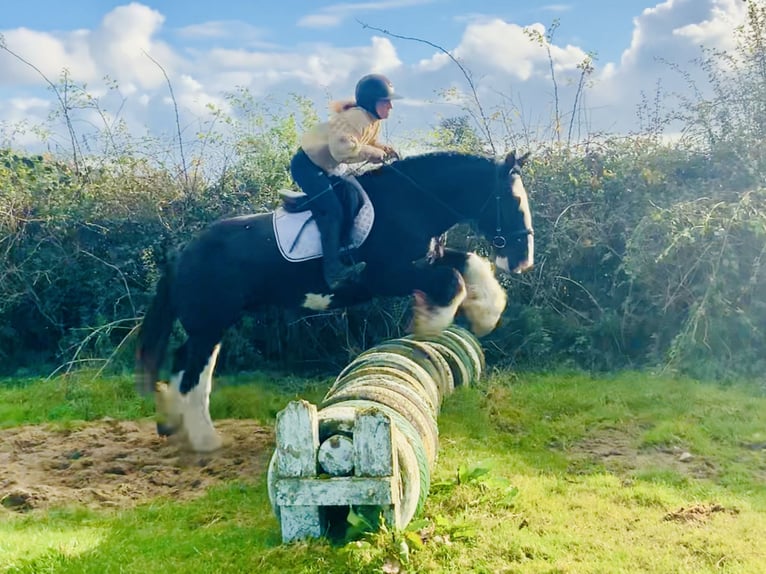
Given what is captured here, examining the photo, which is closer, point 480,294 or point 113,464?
point 113,464

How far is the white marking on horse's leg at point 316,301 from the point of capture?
614 centimetres

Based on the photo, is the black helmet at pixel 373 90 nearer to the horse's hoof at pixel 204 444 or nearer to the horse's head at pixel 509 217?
the horse's head at pixel 509 217

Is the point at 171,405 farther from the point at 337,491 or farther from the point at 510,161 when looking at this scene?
the point at 510,161

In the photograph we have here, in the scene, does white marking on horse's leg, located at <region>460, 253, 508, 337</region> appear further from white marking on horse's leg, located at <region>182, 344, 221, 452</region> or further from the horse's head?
white marking on horse's leg, located at <region>182, 344, 221, 452</region>

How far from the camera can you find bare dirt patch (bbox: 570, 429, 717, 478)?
5051 mm

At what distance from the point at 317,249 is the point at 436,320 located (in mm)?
1102

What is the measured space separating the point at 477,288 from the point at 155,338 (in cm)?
276

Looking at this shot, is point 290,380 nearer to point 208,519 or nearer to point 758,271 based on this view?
point 208,519

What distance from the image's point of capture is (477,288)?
627cm

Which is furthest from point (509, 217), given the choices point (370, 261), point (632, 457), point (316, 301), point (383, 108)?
point (632, 457)

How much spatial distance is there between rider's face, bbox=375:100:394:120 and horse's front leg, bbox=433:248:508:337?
1323mm

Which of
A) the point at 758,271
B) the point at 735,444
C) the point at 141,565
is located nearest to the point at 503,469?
the point at 735,444

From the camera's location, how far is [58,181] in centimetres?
1041

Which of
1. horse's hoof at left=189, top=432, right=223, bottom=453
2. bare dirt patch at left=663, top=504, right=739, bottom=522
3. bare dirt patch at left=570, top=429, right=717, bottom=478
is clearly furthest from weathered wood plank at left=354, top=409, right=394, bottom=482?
horse's hoof at left=189, top=432, right=223, bottom=453
